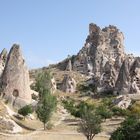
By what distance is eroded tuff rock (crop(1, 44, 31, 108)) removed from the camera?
6600 cm

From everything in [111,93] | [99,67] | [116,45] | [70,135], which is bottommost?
[70,135]

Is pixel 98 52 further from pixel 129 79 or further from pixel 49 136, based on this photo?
pixel 49 136

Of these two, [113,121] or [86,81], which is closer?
[113,121]

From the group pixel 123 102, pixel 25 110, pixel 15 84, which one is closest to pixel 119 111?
pixel 123 102

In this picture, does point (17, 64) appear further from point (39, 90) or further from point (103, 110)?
point (39, 90)

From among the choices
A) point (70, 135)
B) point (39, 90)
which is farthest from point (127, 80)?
point (70, 135)

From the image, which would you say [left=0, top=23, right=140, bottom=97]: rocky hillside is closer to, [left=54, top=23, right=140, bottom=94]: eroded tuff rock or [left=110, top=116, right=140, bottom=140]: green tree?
[left=54, top=23, right=140, bottom=94]: eroded tuff rock

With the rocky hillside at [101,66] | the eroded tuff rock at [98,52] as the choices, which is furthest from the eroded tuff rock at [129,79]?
the eroded tuff rock at [98,52]

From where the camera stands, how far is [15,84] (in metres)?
66.2

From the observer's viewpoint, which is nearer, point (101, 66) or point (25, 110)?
point (25, 110)

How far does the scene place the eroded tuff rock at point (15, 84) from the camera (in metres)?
66.0

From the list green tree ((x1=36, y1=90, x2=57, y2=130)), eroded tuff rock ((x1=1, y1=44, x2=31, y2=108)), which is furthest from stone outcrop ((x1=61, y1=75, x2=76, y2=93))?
green tree ((x1=36, y1=90, x2=57, y2=130))

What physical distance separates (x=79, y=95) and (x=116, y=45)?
5212cm

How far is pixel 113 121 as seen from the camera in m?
67.9
